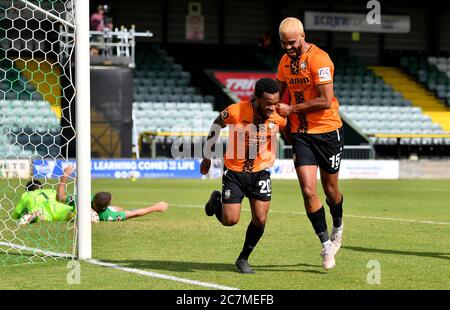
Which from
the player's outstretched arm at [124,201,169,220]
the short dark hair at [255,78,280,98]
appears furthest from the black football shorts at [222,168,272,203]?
the player's outstretched arm at [124,201,169,220]

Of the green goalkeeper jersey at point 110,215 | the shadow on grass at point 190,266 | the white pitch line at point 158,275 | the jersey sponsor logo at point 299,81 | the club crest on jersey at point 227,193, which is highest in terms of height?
the jersey sponsor logo at point 299,81

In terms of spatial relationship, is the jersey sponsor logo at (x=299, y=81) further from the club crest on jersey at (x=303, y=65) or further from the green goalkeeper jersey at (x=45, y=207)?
the green goalkeeper jersey at (x=45, y=207)

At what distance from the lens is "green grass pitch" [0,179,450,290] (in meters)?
7.76

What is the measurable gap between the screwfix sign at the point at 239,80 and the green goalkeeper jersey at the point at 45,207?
24.5m

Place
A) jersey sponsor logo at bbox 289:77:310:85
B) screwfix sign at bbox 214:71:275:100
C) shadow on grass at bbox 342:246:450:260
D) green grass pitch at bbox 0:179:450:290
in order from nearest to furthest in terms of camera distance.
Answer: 1. green grass pitch at bbox 0:179:450:290
2. jersey sponsor logo at bbox 289:77:310:85
3. shadow on grass at bbox 342:246:450:260
4. screwfix sign at bbox 214:71:275:100

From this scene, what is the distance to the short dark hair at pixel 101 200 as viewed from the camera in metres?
12.7

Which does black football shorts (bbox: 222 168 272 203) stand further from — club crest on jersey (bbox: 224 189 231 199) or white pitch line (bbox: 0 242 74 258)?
white pitch line (bbox: 0 242 74 258)

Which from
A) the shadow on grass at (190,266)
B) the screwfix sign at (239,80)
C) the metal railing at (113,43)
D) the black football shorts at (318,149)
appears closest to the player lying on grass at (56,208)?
the shadow on grass at (190,266)

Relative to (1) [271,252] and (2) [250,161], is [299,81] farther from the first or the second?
(1) [271,252]

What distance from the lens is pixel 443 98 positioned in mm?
41062

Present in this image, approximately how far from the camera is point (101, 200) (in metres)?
12.7

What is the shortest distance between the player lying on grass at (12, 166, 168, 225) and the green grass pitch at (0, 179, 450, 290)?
0.62ft

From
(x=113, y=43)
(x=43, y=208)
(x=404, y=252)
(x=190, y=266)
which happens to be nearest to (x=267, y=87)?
(x=190, y=266)

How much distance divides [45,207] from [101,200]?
33.3 inches
